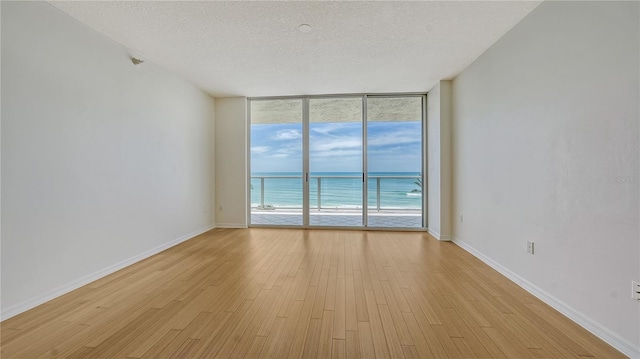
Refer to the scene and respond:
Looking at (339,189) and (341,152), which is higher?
(341,152)

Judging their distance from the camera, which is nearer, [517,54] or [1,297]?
[1,297]

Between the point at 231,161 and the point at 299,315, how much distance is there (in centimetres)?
362

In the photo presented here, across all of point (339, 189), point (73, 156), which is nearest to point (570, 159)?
point (339, 189)

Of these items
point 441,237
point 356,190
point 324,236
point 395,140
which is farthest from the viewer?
point 356,190

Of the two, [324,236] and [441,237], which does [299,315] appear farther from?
[441,237]

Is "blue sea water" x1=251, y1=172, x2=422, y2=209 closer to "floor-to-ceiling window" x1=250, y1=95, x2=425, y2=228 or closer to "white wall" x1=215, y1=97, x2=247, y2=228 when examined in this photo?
"floor-to-ceiling window" x1=250, y1=95, x2=425, y2=228

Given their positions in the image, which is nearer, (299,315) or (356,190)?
(299,315)

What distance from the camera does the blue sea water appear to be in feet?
16.2

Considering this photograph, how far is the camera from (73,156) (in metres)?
2.32

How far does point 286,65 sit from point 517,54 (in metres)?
2.47

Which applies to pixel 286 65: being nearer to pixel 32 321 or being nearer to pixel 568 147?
pixel 568 147

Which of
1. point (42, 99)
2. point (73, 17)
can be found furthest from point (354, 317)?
point (73, 17)

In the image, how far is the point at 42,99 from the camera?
208 cm

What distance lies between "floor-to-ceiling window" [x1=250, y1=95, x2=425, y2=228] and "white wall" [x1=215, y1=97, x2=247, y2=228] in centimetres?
22
